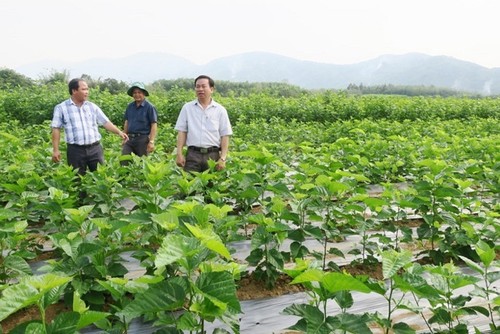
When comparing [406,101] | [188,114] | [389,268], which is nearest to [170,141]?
[188,114]

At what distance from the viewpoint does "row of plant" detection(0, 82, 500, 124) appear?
14195 mm

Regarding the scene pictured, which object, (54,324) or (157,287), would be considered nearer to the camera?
(54,324)

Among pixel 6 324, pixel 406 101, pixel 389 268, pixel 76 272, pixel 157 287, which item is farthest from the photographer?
pixel 406 101

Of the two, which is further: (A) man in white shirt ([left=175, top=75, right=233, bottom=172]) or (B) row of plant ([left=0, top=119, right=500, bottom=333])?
(A) man in white shirt ([left=175, top=75, right=233, bottom=172])

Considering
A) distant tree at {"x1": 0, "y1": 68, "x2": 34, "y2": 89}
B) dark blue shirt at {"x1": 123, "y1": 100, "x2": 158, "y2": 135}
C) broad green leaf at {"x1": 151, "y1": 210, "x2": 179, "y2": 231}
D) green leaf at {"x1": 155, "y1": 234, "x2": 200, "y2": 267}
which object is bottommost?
broad green leaf at {"x1": 151, "y1": 210, "x2": 179, "y2": 231}

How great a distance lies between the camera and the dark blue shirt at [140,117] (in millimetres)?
5973

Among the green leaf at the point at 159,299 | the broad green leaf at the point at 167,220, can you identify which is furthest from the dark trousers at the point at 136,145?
the green leaf at the point at 159,299

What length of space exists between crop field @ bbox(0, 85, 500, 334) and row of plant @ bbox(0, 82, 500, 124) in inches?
296

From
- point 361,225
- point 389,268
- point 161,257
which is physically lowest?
point 361,225

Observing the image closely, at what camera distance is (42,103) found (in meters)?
14.2

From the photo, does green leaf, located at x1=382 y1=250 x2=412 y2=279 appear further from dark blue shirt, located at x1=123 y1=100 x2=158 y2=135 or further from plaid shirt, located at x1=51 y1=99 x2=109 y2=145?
dark blue shirt, located at x1=123 y1=100 x2=158 y2=135

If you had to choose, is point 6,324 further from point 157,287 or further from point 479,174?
point 479,174

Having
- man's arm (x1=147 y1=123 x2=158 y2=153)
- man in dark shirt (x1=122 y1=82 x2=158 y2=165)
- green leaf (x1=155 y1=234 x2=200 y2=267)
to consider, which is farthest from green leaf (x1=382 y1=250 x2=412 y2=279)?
man in dark shirt (x1=122 y1=82 x2=158 y2=165)

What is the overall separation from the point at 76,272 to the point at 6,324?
2.34 feet
